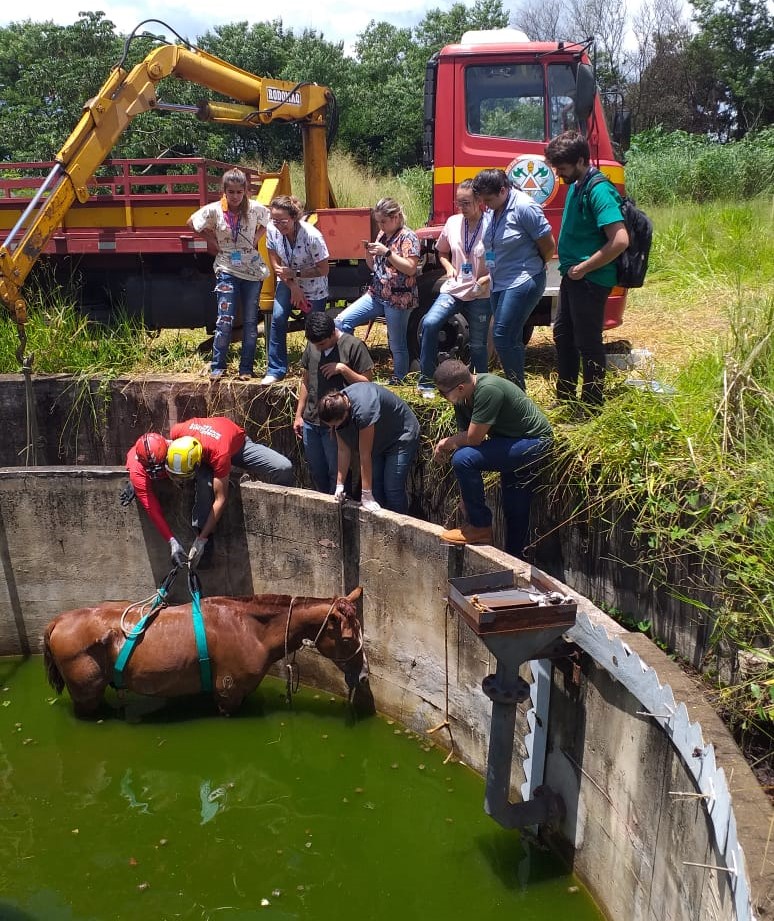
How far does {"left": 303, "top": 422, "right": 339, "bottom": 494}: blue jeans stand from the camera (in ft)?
21.5

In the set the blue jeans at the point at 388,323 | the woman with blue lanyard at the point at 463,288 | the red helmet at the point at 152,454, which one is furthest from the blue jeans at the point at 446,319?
the red helmet at the point at 152,454

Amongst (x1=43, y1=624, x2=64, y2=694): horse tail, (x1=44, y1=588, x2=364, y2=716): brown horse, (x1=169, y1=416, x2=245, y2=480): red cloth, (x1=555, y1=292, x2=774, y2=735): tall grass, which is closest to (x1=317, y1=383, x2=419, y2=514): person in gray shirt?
(x1=44, y1=588, x2=364, y2=716): brown horse

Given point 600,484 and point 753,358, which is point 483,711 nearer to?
point 600,484

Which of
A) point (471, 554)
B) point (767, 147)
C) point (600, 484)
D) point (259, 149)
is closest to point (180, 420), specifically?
point (471, 554)

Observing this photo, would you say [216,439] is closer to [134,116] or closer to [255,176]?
[134,116]

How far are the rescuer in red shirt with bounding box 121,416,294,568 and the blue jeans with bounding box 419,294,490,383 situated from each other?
1522 millimetres

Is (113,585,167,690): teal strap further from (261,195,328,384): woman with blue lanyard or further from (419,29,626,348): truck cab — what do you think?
(419,29,626,348): truck cab

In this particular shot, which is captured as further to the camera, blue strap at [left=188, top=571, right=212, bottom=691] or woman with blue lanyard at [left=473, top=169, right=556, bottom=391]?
blue strap at [left=188, top=571, right=212, bottom=691]

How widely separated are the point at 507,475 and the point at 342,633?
5.44ft

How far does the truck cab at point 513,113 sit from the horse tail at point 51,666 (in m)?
4.08

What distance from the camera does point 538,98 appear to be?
299 inches

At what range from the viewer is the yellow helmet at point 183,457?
6379 millimetres

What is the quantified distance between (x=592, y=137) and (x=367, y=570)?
4.33 m

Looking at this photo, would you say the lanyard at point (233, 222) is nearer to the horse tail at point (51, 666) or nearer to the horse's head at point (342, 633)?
the horse's head at point (342, 633)
